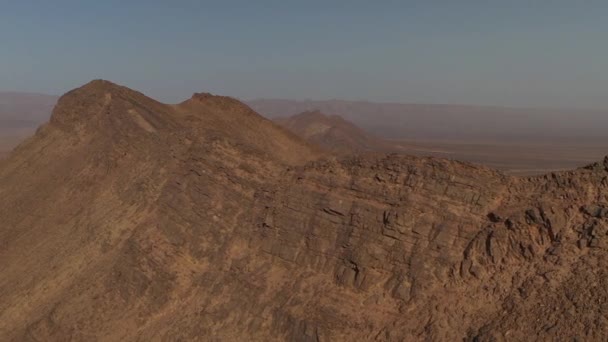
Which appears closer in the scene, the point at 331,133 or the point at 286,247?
the point at 286,247

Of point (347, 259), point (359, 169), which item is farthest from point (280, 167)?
point (347, 259)

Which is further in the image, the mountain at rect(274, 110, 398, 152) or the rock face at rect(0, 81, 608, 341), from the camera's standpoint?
the mountain at rect(274, 110, 398, 152)

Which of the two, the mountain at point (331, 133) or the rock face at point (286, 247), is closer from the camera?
the rock face at point (286, 247)

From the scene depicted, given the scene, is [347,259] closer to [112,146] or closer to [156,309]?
[156,309]
